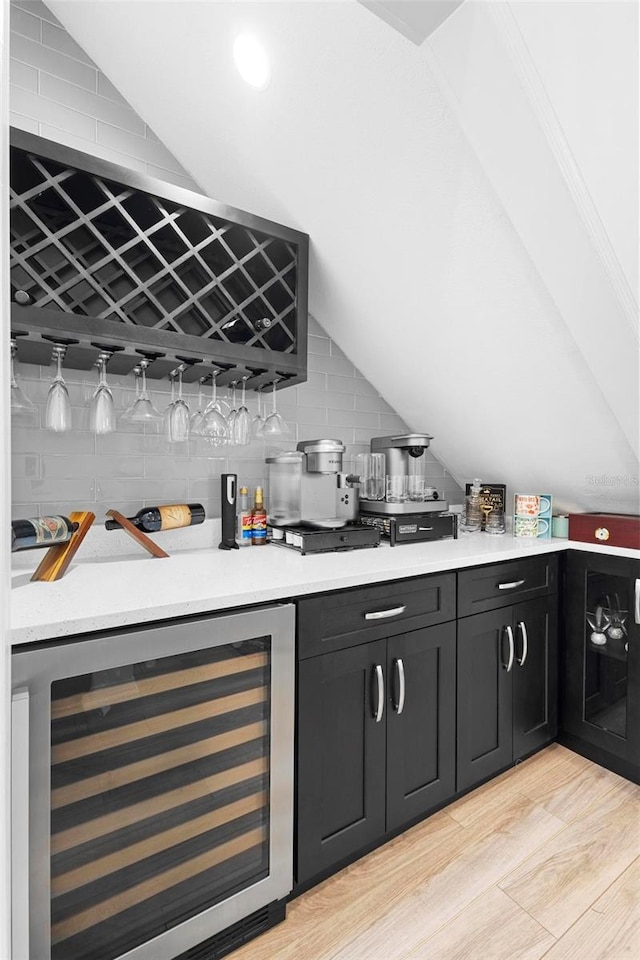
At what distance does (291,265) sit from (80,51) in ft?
3.39

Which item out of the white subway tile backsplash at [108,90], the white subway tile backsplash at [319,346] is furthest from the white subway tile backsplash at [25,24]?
the white subway tile backsplash at [319,346]

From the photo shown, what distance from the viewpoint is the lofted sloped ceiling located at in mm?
1260

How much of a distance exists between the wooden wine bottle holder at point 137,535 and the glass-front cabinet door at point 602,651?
5.61 ft

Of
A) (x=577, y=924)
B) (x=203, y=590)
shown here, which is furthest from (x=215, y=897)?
(x=577, y=924)

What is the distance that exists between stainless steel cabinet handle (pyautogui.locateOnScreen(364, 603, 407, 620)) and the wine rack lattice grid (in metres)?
0.99

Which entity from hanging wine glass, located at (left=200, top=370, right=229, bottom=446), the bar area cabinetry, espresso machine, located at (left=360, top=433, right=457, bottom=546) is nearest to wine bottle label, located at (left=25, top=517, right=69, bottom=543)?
hanging wine glass, located at (left=200, top=370, right=229, bottom=446)

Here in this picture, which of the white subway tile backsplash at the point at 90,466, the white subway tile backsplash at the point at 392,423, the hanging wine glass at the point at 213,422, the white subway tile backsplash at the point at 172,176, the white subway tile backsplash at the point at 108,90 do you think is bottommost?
the white subway tile backsplash at the point at 90,466

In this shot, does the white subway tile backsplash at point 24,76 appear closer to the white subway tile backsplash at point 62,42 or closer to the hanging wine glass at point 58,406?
the white subway tile backsplash at point 62,42

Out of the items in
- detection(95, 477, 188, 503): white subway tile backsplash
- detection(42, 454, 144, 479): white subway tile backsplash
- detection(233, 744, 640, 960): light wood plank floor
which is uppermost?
detection(42, 454, 144, 479): white subway tile backsplash

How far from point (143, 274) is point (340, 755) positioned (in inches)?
68.0

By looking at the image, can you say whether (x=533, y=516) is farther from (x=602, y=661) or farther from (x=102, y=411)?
(x=102, y=411)

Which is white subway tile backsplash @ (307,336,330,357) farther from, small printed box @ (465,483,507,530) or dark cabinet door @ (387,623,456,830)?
dark cabinet door @ (387,623,456,830)

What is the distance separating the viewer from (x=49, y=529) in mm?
1437

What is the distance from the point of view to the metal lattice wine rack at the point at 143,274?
1426 millimetres
